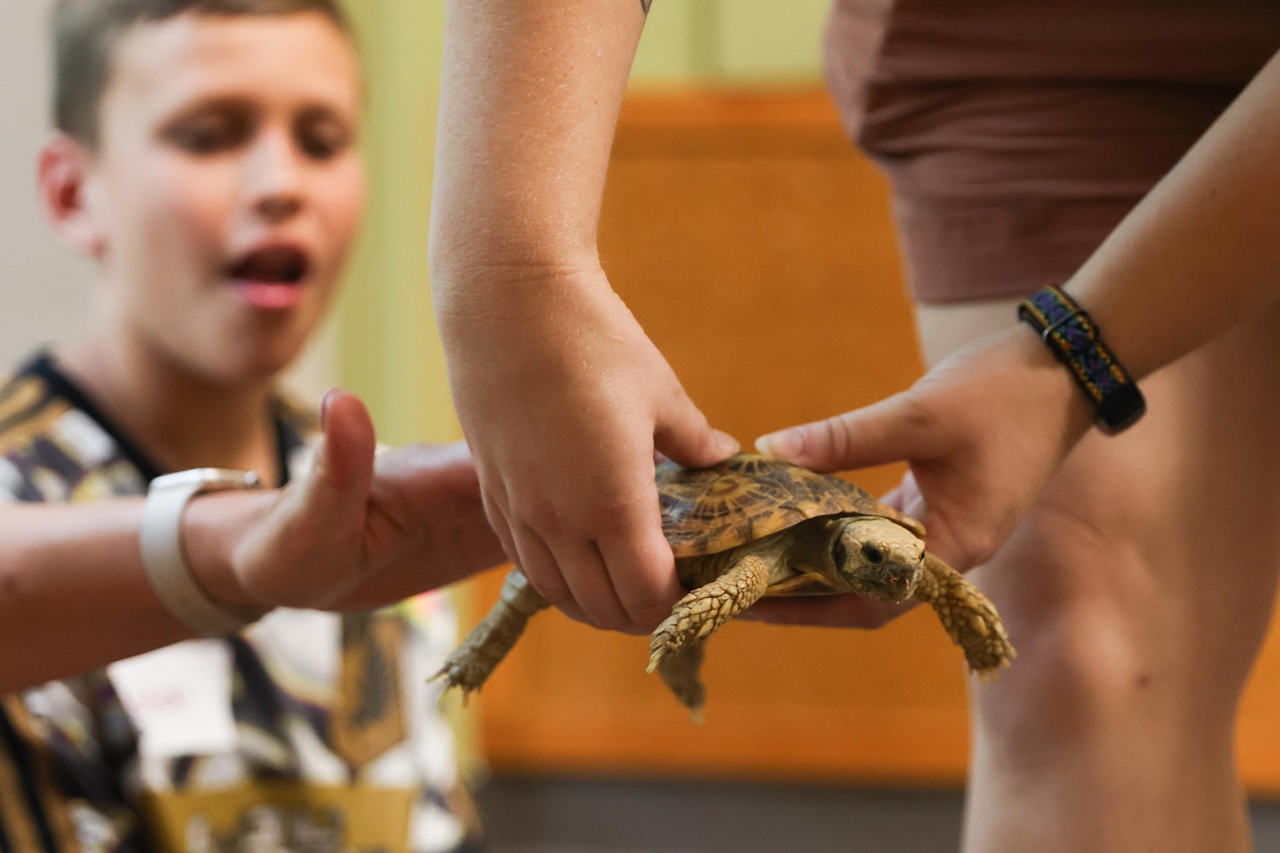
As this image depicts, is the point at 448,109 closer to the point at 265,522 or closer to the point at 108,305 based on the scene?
the point at 265,522

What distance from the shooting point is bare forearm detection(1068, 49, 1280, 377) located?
60 centimetres

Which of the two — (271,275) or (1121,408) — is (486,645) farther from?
(271,275)

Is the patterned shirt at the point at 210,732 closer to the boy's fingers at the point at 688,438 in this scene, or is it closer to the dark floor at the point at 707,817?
the boy's fingers at the point at 688,438

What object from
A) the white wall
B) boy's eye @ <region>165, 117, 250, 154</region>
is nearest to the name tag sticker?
boy's eye @ <region>165, 117, 250, 154</region>

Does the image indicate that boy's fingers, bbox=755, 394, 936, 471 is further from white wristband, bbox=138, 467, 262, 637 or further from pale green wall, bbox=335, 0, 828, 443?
Result: pale green wall, bbox=335, 0, 828, 443

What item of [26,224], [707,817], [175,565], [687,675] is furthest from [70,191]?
[707,817]

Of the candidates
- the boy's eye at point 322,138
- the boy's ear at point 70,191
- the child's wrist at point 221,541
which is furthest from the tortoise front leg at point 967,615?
the boy's ear at point 70,191

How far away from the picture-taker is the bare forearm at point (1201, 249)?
60 centimetres

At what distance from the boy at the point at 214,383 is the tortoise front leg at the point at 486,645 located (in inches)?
13.8

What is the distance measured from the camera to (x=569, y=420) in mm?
516

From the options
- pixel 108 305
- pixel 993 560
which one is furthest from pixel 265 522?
pixel 108 305

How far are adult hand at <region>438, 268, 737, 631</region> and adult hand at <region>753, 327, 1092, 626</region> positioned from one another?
0.12 m

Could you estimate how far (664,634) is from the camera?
566 mm

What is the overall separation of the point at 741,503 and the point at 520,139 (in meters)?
0.21
